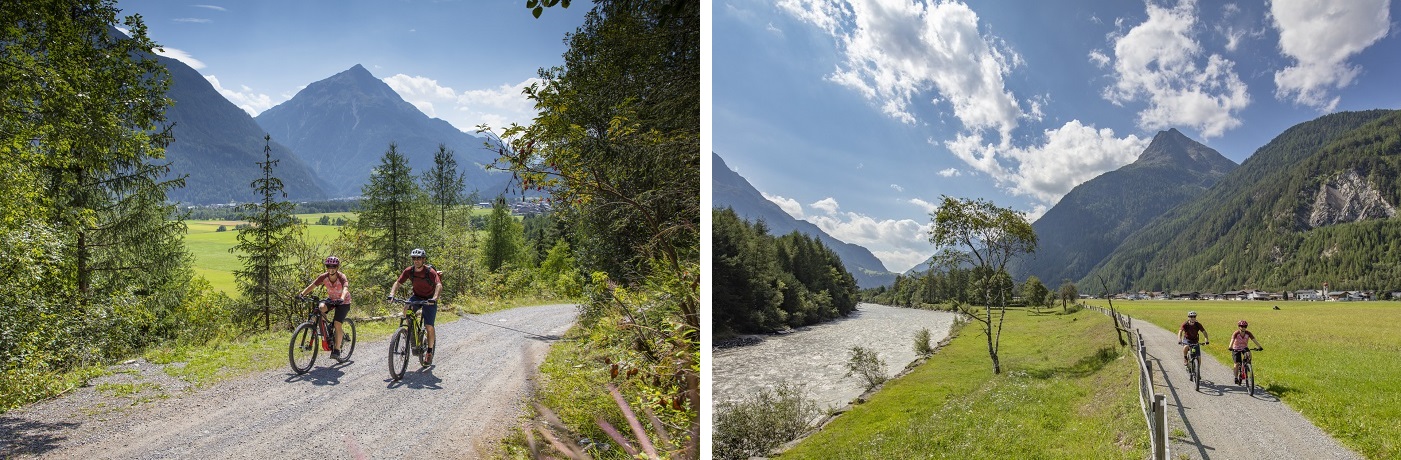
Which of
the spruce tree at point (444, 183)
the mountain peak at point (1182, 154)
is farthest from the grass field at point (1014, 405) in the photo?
the spruce tree at point (444, 183)

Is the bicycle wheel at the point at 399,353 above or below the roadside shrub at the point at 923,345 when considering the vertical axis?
above

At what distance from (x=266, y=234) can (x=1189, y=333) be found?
383 centimetres

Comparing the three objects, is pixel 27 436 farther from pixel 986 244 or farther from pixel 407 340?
pixel 986 244

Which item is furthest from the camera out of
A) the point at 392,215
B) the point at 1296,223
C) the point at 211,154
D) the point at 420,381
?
the point at 1296,223

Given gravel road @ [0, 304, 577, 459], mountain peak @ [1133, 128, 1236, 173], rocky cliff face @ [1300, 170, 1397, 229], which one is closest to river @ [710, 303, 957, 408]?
mountain peak @ [1133, 128, 1236, 173]

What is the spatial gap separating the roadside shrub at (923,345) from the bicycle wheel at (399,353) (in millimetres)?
3194

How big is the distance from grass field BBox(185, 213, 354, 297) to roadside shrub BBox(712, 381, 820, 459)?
271 cm

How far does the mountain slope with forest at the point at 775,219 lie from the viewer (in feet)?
14.2

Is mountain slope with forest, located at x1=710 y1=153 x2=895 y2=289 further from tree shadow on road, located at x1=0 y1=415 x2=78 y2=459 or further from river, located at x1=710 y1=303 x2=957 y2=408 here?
tree shadow on road, located at x1=0 y1=415 x2=78 y2=459

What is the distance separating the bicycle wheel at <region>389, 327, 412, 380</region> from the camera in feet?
6.83

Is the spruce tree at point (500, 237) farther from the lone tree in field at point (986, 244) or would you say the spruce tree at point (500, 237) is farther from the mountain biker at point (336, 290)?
the lone tree in field at point (986, 244)

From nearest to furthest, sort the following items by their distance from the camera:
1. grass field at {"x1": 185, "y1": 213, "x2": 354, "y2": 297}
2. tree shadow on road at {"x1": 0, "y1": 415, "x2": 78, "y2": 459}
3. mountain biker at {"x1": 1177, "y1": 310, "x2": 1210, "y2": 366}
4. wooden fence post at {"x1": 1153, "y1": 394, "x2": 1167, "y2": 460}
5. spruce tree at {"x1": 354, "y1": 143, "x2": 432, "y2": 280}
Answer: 1. tree shadow on road at {"x1": 0, "y1": 415, "x2": 78, "y2": 459}
2. grass field at {"x1": 185, "y1": 213, "x2": 354, "y2": 297}
3. spruce tree at {"x1": 354, "y1": 143, "x2": 432, "y2": 280}
4. wooden fence post at {"x1": 1153, "y1": 394, "x2": 1167, "y2": 460}
5. mountain biker at {"x1": 1177, "y1": 310, "x2": 1210, "y2": 366}

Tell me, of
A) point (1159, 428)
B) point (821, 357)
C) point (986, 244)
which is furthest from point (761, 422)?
point (1159, 428)

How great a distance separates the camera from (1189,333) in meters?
2.98
